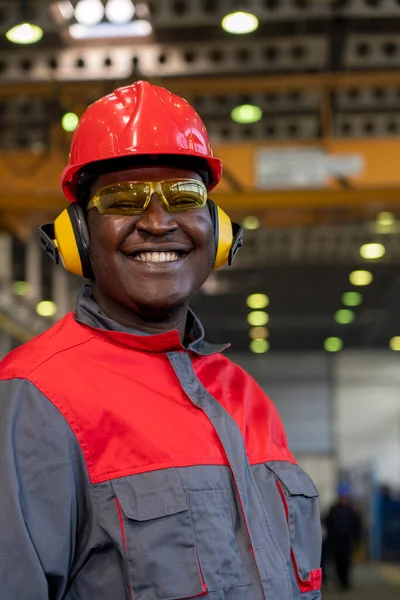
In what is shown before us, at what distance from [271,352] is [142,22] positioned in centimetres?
2051

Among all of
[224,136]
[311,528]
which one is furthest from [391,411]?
[311,528]

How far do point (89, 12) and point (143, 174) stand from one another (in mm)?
5634

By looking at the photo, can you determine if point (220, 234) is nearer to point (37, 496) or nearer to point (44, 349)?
point (44, 349)

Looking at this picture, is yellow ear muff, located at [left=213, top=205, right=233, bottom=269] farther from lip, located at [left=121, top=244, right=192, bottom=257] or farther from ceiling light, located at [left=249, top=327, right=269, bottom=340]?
ceiling light, located at [left=249, top=327, right=269, bottom=340]

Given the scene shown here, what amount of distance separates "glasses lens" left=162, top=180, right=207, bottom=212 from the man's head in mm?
13

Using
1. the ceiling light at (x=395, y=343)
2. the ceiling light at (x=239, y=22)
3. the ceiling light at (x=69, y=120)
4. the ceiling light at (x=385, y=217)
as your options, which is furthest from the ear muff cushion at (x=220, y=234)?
the ceiling light at (x=395, y=343)

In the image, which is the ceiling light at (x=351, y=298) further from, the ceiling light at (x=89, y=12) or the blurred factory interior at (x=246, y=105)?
the ceiling light at (x=89, y=12)

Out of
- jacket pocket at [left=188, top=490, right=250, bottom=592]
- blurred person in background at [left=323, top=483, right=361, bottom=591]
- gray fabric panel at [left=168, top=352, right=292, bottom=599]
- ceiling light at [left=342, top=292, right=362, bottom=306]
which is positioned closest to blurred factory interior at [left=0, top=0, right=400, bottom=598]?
blurred person in background at [left=323, top=483, right=361, bottom=591]

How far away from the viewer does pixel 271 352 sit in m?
27.6

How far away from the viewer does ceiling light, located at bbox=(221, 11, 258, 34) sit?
22.1 feet

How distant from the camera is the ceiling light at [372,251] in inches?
554

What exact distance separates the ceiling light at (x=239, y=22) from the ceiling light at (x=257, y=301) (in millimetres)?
13320

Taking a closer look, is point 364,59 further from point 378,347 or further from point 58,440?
point 378,347

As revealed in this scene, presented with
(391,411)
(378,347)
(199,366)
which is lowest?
(199,366)
